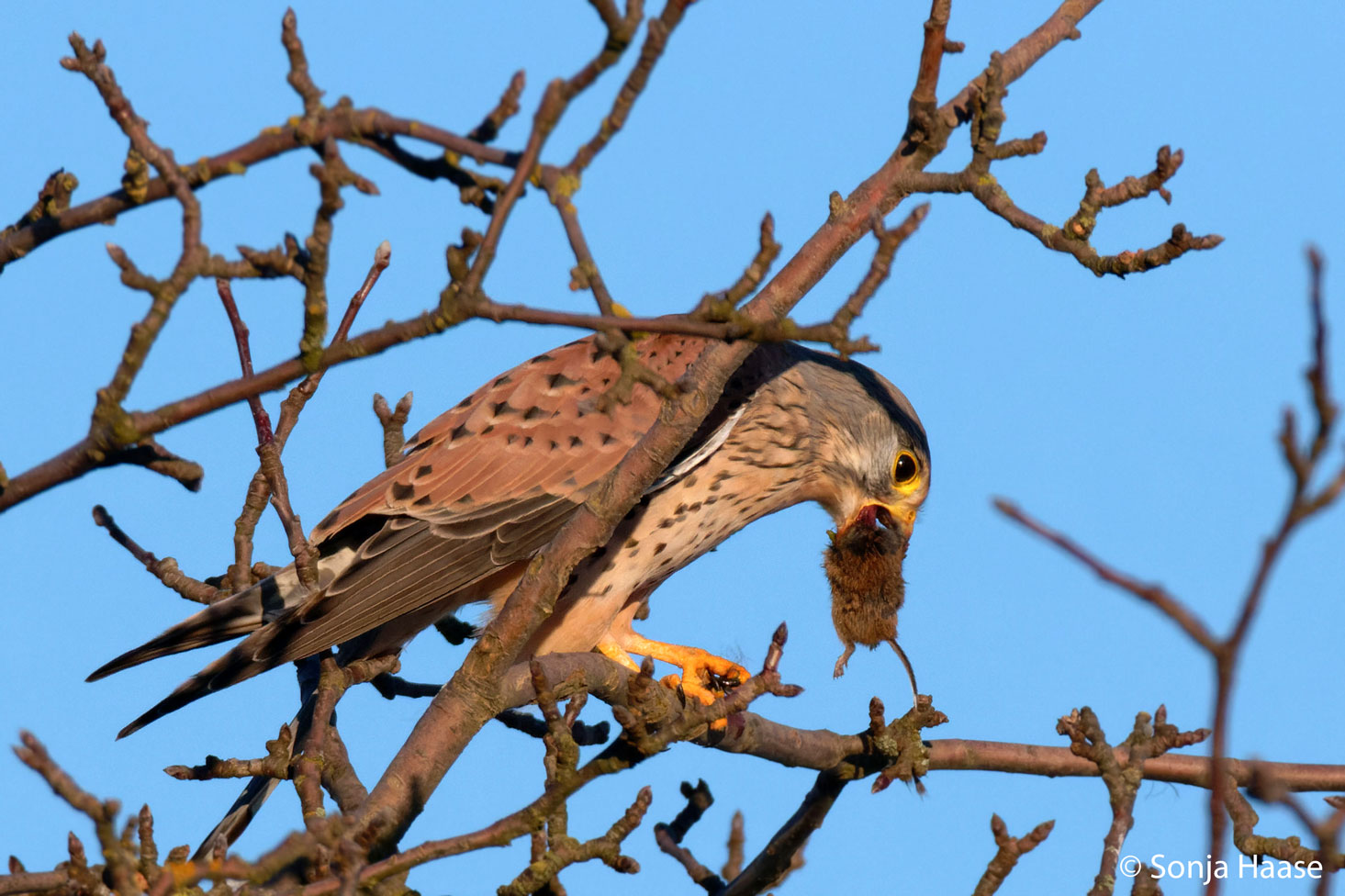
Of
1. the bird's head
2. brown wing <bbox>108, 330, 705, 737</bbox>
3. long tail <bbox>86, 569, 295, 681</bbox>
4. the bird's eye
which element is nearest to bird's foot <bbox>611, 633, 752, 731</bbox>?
brown wing <bbox>108, 330, 705, 737</bbox>

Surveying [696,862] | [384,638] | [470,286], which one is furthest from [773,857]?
[470,286]

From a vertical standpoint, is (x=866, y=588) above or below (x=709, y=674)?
above

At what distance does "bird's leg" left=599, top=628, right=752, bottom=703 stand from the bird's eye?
111cm

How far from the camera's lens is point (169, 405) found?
2.16 meters

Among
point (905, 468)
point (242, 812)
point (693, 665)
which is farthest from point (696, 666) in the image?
point (242, 812)

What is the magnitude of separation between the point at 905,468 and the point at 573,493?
141cm

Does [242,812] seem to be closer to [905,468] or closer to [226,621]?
[226,621]

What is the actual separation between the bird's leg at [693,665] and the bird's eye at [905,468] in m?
1.11

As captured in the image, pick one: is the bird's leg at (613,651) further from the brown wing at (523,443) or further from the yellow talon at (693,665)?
the brown wing at (523,443)

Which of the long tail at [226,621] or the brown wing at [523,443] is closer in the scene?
the long tail at [226,621]

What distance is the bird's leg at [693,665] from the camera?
4.62 m

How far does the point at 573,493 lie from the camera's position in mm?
4730

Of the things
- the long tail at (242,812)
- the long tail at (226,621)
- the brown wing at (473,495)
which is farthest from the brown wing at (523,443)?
the long tail at (242,812)

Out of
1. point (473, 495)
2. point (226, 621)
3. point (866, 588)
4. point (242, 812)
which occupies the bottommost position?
point (242, 812)
